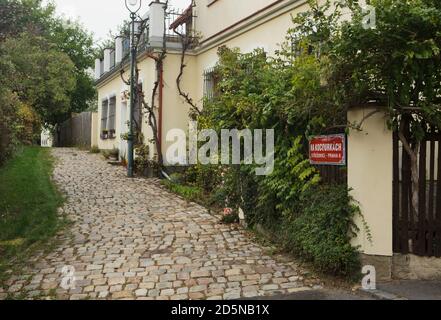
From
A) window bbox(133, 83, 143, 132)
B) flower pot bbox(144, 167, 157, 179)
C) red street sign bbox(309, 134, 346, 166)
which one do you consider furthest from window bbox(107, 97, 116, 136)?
red street sign bbox(309, 134, 346, 166)

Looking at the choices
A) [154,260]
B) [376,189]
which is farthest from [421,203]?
[154,260]

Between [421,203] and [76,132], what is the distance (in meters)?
24.3

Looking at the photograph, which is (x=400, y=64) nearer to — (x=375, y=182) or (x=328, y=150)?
(x=375, y=182)

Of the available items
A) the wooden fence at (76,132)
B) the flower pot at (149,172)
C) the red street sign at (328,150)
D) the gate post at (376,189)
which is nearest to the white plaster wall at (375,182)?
the gate post at (376,189)

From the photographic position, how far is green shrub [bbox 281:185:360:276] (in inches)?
208

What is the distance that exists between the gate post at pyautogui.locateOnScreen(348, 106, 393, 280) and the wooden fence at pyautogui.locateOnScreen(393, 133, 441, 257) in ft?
0.34

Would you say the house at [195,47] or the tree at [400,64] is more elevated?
the house at [195,47]

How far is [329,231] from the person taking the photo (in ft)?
17.9

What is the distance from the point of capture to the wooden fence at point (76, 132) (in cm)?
2396

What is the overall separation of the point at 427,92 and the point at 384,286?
7.09 feet

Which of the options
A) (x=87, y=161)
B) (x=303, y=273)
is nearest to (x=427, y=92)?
(x=303, y=273)

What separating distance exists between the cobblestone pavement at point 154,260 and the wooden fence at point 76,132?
1524cm

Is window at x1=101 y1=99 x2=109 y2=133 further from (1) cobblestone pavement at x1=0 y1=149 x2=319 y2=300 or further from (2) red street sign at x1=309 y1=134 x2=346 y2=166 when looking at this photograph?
(2) red street sign at x1=309 y1=134 x2=346 y2=166

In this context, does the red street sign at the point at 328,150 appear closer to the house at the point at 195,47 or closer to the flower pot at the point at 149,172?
the house at the point at 195,47
